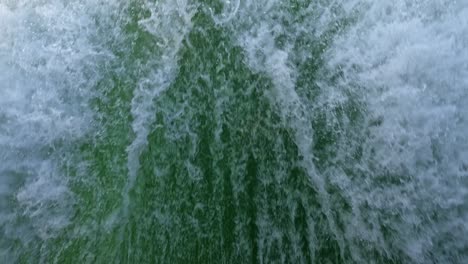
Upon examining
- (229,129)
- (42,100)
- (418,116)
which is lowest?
(42,100)

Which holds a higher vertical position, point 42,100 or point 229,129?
point 229,129

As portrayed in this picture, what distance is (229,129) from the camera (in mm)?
2059

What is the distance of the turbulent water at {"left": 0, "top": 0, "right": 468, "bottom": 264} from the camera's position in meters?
1.90

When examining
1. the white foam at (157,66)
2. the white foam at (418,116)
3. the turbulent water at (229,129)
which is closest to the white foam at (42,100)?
the turbulent water at (229,129)

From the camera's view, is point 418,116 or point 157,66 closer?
point 418,116

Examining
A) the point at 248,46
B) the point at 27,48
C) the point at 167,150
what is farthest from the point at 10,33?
the point at 248,46

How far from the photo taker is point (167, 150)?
6.75 ft

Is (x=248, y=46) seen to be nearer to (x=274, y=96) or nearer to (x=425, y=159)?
(x=274, y=96)

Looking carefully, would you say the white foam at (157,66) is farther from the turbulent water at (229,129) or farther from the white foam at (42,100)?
the white foam at (42,100)

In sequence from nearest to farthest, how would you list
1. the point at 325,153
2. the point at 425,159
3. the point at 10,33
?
the point at 425,159 < the point at 325,153 < the point at 10,33

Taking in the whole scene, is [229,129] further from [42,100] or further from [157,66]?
[42,100]

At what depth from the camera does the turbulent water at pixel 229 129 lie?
1.90m

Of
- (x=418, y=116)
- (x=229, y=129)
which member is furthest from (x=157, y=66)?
Answer: (x=418, y=116)

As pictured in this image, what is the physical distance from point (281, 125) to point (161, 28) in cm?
70
